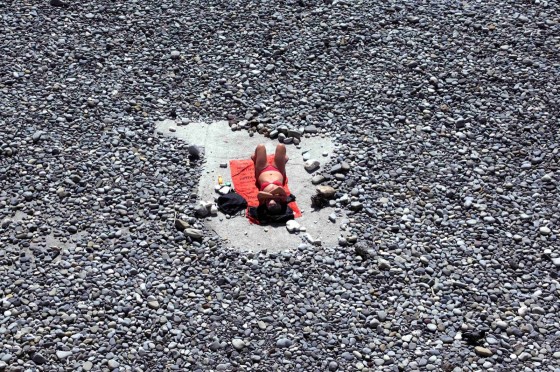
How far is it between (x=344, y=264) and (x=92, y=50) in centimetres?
514

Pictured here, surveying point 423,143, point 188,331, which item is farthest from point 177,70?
point 188,331

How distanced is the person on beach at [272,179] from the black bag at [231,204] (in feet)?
0.74

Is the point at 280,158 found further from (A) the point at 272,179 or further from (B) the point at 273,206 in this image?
(B) the point at 273,206

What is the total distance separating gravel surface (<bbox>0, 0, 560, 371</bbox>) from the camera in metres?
7.50

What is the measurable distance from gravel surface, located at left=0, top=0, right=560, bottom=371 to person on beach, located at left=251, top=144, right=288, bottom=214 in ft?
1.57

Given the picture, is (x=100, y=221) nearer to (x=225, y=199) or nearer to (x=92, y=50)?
(x=225, y=199)

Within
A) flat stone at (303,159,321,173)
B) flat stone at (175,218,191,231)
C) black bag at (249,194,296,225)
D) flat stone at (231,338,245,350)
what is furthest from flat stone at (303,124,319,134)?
flat stone at (231,338,245,350)

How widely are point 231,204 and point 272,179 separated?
529mm

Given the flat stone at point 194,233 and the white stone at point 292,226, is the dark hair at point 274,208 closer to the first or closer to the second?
the white stone at point 292,226

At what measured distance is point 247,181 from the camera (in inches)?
363

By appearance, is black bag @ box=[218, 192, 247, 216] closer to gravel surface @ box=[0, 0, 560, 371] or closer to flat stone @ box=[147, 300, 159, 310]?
gravel surface @ box=[0, 0, 560, 371]

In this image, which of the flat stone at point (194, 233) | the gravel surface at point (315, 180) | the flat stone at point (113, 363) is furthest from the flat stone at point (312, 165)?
the flat stone at point (113, 363)

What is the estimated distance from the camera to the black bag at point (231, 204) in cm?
882

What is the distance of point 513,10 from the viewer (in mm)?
11891
